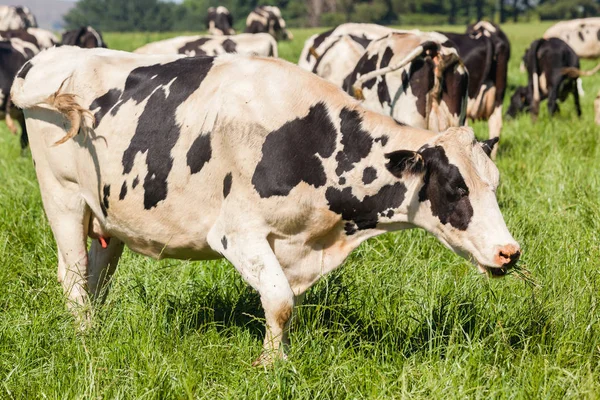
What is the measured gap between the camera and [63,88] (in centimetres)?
415

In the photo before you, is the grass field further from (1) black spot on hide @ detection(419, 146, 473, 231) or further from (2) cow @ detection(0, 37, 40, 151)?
(2) cow @ detection(0, 37, 40, 151)

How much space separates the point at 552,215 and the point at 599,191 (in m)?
0.79

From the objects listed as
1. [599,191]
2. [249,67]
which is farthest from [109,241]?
[599,191]

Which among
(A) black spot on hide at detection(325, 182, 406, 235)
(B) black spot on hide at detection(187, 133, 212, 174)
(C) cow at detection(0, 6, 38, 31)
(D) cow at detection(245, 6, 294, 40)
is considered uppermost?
(B) black spot on hide at detection(187, 133, 212, 174)

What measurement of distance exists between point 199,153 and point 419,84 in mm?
3401

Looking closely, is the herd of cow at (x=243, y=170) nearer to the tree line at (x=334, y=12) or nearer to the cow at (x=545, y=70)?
the cow at (x=545, y=70)

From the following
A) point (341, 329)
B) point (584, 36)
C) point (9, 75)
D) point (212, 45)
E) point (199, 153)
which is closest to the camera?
point (199, 153)

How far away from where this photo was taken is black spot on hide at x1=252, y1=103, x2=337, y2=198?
352cm

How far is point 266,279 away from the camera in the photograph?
345cm

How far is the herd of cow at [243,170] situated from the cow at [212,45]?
7709 millimetres

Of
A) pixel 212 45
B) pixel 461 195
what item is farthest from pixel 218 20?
pixel 461 195

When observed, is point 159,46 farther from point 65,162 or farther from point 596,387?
point 596,387

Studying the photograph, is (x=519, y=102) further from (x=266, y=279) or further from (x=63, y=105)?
(x=266, y=279)

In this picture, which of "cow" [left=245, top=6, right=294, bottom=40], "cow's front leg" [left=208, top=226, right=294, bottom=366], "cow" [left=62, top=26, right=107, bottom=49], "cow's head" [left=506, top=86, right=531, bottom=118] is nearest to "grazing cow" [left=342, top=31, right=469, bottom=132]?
"cow's front leg" [left=208, top=226, right=294, bottom=366]
